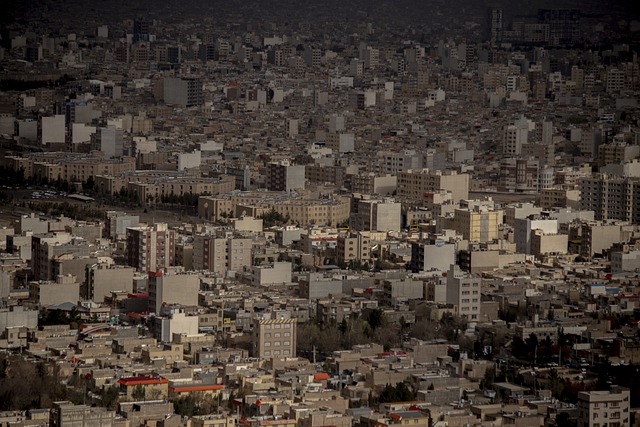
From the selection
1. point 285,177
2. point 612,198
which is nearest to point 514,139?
point 285,177

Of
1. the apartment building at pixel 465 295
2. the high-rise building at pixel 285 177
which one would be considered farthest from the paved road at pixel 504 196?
the apartment building at pixel 465 295

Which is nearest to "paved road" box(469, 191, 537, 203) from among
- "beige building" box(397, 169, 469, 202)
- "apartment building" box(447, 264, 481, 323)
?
"beige building" box(397, 169, 469, 202)

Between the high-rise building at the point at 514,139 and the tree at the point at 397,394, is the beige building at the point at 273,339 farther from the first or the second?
the high-rise building at the point at 514,139

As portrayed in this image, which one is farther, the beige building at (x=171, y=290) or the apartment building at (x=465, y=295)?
the apartment building at (x=465, y=295)

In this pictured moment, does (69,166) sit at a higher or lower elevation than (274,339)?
higher

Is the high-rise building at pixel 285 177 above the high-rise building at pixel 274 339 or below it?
above

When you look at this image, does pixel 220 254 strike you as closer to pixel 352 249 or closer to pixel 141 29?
pixel 352 249

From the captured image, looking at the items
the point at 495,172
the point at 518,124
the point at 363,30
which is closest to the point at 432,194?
the point at 495,172

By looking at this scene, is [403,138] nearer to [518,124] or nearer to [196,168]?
[518,124]
